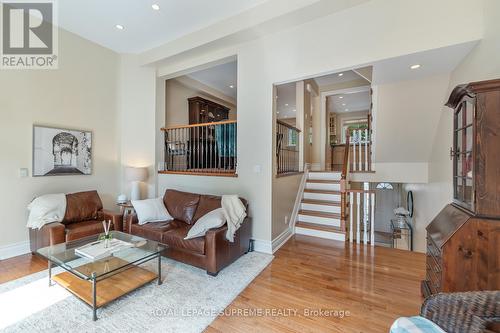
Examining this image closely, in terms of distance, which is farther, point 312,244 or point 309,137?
point 309,137

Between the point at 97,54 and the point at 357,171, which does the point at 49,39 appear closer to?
the point at 97,54

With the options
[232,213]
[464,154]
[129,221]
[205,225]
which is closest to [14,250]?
[129,221]

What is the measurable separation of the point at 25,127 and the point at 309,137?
6016 millimetres

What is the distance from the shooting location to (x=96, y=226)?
327 centimetres

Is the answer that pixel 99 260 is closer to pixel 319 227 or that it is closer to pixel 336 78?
pixel 319 227

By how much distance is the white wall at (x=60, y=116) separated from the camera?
313cm

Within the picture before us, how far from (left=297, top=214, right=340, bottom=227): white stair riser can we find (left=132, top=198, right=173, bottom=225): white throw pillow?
99.2 inches

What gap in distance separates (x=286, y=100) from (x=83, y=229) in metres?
6.78

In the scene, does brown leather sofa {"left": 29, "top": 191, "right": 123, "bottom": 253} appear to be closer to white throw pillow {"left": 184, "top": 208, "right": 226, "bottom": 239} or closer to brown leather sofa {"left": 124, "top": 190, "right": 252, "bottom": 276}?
brown leather sofa {"left": 124, "top": 190, "right": 252, "bottom": 276}

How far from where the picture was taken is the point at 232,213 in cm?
308

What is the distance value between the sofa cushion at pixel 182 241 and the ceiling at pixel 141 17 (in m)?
3.22

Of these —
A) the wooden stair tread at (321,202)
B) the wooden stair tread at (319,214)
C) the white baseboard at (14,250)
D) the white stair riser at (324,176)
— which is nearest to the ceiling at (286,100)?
the white stair riser at (324,176)

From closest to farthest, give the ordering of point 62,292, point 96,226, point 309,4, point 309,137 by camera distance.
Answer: point 62,292 < point 309,4 < point 96,226 < point 309,137

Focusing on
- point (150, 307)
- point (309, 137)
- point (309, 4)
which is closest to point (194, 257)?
point (150, 307)
